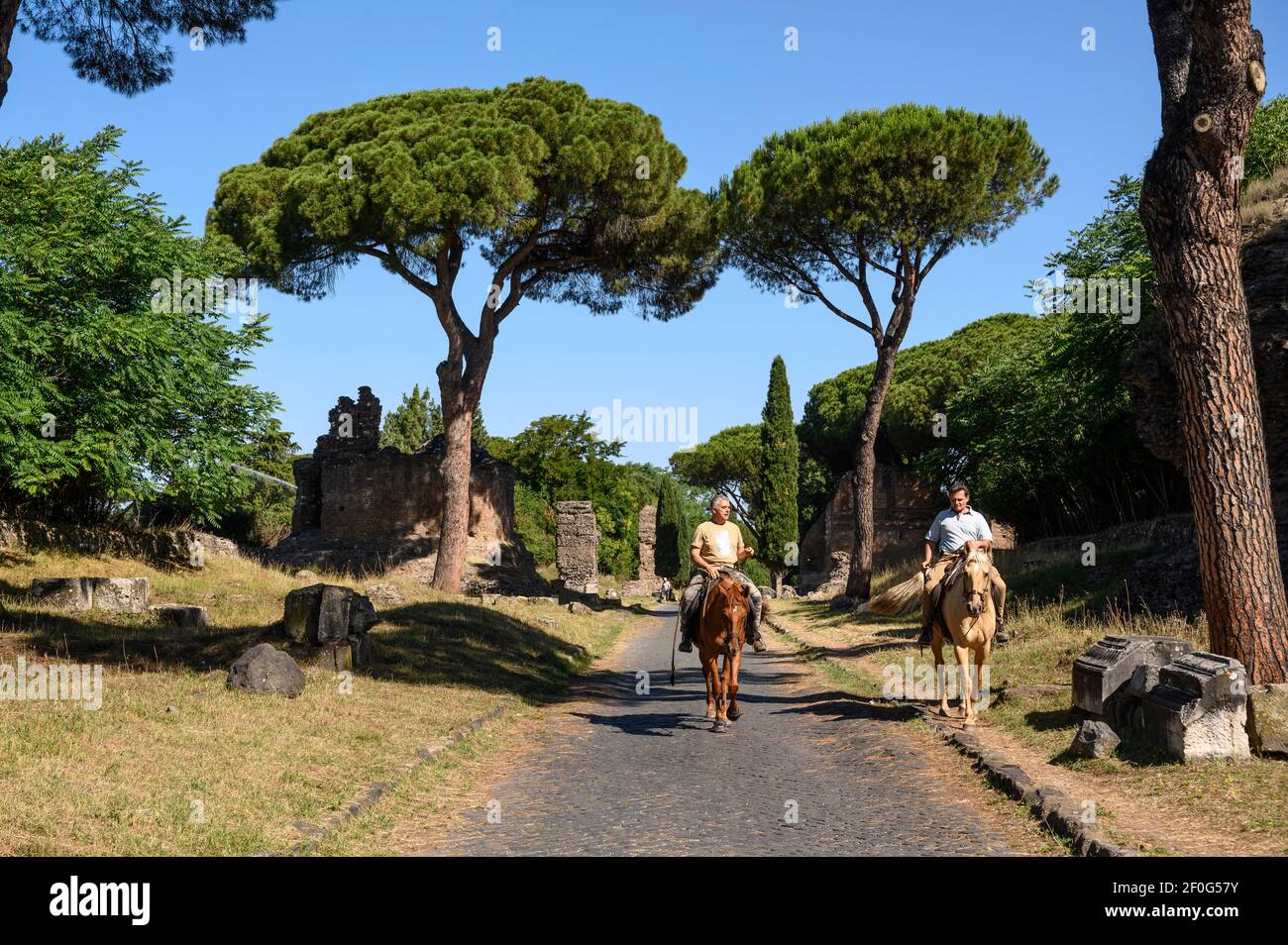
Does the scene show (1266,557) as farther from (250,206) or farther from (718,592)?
(250,206)

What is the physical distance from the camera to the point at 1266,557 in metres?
9.02

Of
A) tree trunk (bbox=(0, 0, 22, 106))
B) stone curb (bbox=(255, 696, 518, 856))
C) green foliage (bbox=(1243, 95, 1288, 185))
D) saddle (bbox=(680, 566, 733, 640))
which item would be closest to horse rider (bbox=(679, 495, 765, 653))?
saddle (bbox=(680, 566, 733, 640))

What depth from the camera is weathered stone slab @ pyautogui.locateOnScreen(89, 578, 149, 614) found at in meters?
17.0

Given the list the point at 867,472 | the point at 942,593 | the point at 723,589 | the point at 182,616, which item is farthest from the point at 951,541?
the point at 867,472

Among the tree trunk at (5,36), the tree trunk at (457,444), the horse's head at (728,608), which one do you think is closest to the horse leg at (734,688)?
the horse's head at (728,608)

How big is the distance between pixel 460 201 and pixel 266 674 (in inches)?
664

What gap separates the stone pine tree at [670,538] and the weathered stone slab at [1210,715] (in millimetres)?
56646

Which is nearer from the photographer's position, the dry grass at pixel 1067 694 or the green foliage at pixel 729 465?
the dry grass at pixel 1067 694

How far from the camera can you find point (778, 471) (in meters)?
49.0

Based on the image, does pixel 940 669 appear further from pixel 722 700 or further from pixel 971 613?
pixel 722 700

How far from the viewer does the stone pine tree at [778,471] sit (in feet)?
161

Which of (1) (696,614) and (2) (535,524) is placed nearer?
(1) (696,614)

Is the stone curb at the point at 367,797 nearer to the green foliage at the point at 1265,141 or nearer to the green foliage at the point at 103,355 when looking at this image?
the green foliage at the point at 103,355

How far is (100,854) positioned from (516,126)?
906 inches
